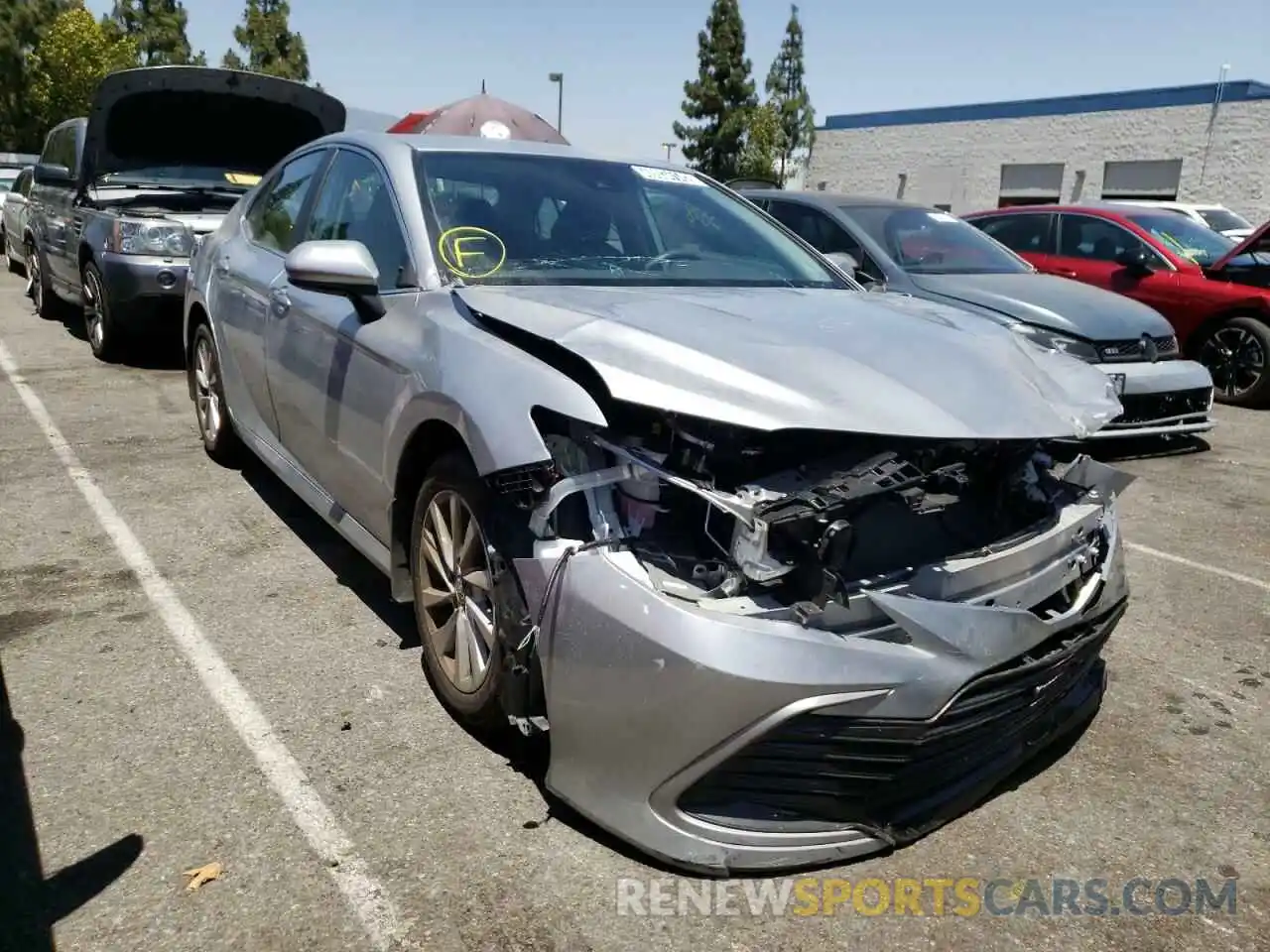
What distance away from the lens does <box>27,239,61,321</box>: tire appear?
32.8 ft

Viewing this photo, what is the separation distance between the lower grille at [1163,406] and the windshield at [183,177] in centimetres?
685

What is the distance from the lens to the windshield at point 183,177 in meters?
8.27

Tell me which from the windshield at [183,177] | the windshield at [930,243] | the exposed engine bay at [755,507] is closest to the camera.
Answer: the exposed engine bay at [755,507]

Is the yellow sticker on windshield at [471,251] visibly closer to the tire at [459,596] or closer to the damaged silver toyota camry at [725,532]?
the damaged silver toyota camry at [725,532]

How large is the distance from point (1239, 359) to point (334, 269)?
26.6ft

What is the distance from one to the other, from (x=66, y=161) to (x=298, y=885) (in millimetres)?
8638

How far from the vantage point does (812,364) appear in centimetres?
251

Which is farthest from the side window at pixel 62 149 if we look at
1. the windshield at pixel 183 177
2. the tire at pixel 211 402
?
the tire at pixel 211 402

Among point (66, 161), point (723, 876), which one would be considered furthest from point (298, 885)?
point (66, 161)

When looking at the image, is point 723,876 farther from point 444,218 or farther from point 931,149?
point 931,149

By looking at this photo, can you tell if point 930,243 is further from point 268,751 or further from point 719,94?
point 719,94

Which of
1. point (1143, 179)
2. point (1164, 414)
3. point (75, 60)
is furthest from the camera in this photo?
point (75, 60)

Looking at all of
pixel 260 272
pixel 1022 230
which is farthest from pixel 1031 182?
pixel 260 272

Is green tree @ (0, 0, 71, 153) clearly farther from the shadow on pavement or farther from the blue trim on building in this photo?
the shadow on pavement
